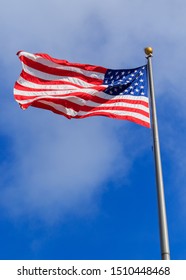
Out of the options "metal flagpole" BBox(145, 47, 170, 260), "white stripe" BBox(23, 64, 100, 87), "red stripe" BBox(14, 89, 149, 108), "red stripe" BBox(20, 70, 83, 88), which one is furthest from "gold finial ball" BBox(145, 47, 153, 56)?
"red stripe" BBox(20, 70, 83, 88)

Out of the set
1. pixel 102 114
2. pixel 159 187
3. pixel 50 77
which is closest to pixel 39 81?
pixel 50 77

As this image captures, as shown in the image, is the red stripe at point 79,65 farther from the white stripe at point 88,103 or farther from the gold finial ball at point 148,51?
the gold finial ball at point 148,51

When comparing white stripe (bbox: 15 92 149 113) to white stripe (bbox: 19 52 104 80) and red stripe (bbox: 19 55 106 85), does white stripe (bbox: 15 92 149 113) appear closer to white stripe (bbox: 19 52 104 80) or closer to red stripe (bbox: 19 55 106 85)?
red stripe (bbox: 19 55 106 85)

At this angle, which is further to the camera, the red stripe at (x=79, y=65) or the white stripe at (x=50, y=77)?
the red stripe at (x=79, y=65)

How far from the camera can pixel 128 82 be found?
2083 cm

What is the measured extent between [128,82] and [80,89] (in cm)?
165

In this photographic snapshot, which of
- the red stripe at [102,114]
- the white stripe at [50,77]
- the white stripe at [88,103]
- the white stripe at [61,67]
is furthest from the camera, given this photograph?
the white stripe at [61,67]

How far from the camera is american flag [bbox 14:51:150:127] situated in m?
20.1

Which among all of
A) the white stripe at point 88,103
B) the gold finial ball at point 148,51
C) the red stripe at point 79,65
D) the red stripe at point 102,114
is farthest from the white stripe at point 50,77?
the gold finial ball at point 148,51

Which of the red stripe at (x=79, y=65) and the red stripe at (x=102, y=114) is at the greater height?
the red stripe at (x=79, y=65)

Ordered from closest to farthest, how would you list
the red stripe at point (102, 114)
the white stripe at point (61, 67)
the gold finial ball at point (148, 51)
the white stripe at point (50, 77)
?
the red stripe at point (102, 114) → the gold finial ball at point (148, 51) → the white stripe at point (50, 77) → the white stripe at point (61, 67)

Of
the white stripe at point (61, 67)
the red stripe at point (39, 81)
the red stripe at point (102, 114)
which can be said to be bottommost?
the red stripe at point (102, 114)

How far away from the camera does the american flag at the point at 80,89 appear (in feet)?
65.9
